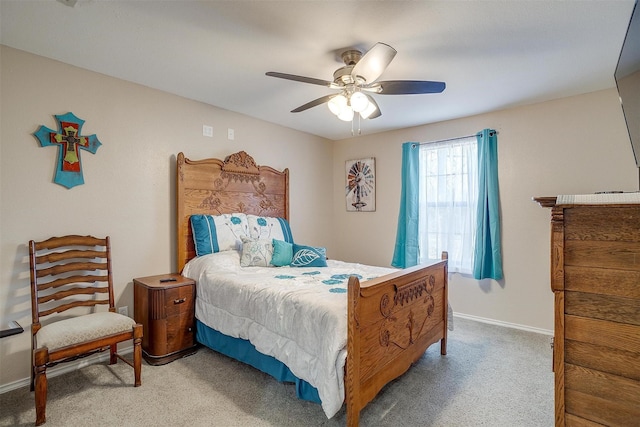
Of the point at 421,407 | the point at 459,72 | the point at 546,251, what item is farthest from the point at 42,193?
the point at 546,251

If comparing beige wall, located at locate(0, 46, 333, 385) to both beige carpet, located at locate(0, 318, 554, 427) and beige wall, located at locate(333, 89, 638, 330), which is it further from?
beige wall, located at locate(333, 89, 638, 330)

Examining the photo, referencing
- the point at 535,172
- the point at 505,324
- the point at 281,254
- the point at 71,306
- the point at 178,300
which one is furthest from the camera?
the point at 505,324

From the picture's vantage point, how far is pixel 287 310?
6.84 ft

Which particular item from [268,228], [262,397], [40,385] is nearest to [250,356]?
[262,397]

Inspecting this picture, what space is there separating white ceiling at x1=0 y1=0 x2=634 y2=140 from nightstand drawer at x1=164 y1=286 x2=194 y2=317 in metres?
1.85

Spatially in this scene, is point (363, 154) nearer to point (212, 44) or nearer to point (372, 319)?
point (212, 44)

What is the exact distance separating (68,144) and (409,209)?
360 centimetres

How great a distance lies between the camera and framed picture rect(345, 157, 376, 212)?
4.62 metres

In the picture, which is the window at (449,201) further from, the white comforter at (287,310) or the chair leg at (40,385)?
the chair leg at (40,385)

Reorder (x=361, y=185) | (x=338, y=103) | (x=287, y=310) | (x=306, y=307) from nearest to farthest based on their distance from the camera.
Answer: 1. (x=306, y=307)
2. (x=287, y=310)
3. (x=338, y=103)
4. (x=361, y=185)

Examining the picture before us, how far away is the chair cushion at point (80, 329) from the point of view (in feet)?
6.45

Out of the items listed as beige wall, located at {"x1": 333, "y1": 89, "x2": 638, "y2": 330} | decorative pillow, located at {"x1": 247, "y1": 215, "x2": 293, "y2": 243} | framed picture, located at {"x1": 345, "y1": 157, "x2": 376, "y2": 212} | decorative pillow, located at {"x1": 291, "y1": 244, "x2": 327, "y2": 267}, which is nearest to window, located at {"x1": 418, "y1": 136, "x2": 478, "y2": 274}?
beige wall, located at {"x1": 333, "y1": 89, "x2": 638, "y2": 330}

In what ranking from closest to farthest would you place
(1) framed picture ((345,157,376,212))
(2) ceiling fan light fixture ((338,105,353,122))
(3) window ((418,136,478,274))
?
(2) ceiling fan light fixture ((338,105,353,122)), (3) window ((418,136,478,274)), (1) framed picture ((345,157,376,212))

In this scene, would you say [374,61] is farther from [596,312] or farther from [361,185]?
[361,185]
